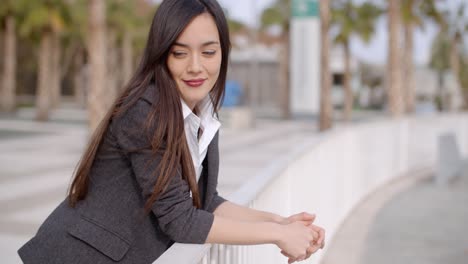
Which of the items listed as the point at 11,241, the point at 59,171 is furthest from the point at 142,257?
the point at 59,171

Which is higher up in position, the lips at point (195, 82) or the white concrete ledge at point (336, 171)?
the lips at point (195, 82)

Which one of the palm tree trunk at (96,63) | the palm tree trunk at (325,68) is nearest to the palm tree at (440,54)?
the palm tree trunk at (325,68)

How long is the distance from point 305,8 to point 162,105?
1562 cm

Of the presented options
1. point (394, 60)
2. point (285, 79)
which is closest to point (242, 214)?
point (394, 60)

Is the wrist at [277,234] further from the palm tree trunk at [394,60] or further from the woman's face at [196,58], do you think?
the palm tree trunk at [394,60]

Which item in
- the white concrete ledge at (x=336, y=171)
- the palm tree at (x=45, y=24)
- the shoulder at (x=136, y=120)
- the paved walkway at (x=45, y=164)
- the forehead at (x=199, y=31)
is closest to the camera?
the shoulder at (x=136, y=120)

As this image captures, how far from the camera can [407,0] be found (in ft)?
77.7


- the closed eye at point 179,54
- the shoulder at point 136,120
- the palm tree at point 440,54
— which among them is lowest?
the shoulder at point 136,120

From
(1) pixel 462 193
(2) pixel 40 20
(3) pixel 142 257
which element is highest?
(2) pixel 40 20

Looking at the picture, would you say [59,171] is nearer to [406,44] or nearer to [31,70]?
[406,44]

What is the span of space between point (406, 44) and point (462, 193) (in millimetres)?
18429

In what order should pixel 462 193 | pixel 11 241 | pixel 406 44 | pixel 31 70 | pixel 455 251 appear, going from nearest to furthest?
pixel 11 241
pixel 455 251
pixel 462 193
pixel 406 44
pixel 31 70

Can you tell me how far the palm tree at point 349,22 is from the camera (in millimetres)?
28438

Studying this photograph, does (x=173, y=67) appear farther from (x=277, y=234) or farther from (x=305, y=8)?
(x=305, y=8)
